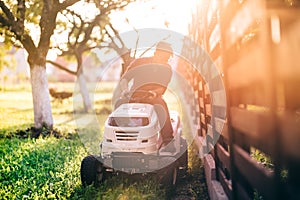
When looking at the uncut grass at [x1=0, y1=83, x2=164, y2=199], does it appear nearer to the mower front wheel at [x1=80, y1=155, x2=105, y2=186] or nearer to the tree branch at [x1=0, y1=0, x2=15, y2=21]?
the mower front wheel at [x1=80, y1=155, x2=105, y2=186]

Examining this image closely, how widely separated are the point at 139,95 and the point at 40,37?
6426mm

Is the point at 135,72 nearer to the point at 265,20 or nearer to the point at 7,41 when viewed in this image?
the point at 265,20

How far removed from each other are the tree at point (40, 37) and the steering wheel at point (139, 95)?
5.90 meters

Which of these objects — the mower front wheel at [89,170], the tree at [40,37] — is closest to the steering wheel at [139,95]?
the mower front wheel at [89,170]

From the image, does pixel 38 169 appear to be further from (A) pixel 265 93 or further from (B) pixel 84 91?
(B) pixel 84 91

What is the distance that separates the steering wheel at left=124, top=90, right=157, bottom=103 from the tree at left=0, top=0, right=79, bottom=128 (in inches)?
232

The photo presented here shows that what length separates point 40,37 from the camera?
1161cm

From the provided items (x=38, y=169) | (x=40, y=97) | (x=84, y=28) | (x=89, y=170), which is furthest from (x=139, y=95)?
(x=84, y=28)

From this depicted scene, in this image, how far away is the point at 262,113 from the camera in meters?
2.61

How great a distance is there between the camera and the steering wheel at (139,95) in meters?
5.95

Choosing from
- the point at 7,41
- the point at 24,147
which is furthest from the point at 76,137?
the point at 7,41

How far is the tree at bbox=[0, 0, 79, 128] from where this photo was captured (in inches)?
437

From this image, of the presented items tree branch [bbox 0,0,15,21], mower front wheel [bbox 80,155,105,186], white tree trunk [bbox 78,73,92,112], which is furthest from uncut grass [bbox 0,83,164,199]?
white tree trunk [bbox 78,73,92,112]

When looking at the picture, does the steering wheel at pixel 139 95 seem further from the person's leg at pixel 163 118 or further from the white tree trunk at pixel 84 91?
the white tree trunk at pixel 84 91
